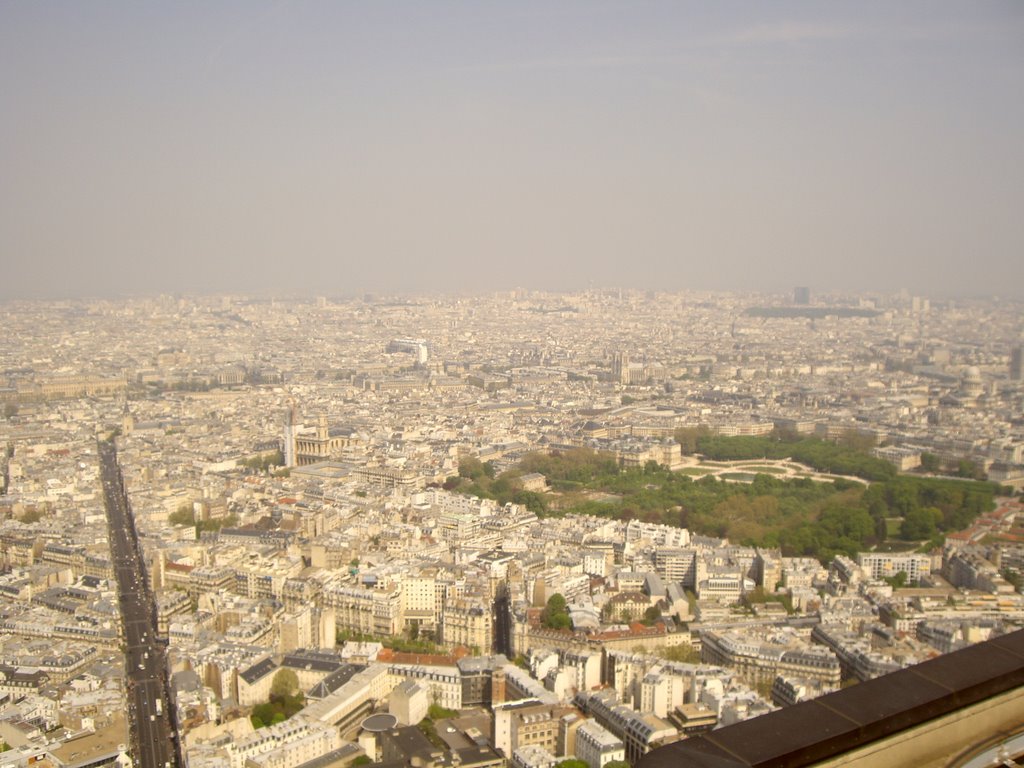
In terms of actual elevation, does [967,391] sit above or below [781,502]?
above

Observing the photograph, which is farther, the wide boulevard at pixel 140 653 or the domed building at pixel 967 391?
the domed building at pixel 967 391

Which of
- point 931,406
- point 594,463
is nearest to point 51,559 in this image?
point 594,463

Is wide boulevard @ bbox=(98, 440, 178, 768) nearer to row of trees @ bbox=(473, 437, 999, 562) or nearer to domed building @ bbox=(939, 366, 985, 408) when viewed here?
row of trees @ bbox=(473, 437, 999, 562)

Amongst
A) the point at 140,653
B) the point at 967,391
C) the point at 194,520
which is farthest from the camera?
the point at 967,391

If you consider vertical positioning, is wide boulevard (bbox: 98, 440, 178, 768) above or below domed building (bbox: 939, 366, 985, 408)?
below

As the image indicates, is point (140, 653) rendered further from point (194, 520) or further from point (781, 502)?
point (781, 502)

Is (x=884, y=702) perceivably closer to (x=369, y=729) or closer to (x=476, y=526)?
(x=369, y=729)

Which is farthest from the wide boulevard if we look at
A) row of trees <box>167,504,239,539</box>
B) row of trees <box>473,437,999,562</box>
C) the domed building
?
the domed building

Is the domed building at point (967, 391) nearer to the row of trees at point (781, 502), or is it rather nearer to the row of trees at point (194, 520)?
the row of trees at point (781, 502)

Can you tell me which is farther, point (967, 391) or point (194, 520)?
point (967, 391)

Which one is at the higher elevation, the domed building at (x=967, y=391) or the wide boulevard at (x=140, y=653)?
the domed building at (x=967, y=391)

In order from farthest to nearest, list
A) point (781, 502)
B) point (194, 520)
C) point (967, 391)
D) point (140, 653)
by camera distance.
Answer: point (967, 391), point (781, 502), point (194, 520), point (140, 653)

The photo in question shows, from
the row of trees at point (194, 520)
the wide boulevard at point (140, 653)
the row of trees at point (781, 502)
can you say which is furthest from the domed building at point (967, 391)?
the wide boulevard at point (140, 653)

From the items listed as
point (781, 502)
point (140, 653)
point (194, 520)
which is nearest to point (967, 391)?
point (781, 502)
